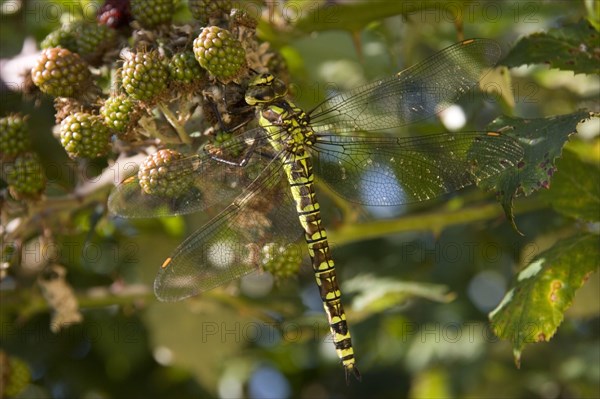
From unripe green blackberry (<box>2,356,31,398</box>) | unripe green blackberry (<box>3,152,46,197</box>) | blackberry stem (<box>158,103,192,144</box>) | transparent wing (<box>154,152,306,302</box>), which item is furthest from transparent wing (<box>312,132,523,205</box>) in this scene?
unripe green blackberry (<box>2,356,31,398</box>)

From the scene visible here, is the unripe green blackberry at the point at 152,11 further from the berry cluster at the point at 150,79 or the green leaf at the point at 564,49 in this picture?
the green leaf at the point at 564,49

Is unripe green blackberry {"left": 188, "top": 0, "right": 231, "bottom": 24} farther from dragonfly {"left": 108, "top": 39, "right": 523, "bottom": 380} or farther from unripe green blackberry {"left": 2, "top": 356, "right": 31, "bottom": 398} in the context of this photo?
unripe green blackberry {"left": 2, "top": 356, "right": 31, "bottom": 398}

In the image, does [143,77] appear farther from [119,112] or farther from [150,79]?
[119,112]

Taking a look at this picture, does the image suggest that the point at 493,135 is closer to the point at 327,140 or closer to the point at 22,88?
the point at 327,140

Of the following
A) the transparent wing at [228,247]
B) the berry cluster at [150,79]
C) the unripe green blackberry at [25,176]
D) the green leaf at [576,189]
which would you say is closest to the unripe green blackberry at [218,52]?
the berry cluster at [150,79]

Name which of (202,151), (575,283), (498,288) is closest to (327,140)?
(202,151)

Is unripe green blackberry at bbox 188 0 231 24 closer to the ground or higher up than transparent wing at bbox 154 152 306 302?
higher up

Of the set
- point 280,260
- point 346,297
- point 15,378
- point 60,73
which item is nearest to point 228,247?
point 280,260
